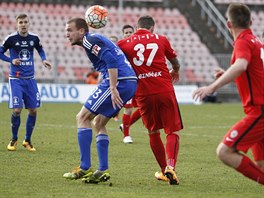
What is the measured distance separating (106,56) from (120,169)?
240 centimetres

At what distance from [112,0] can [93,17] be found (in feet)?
87.0

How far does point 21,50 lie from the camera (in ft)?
45.5

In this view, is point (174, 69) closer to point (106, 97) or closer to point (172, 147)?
point (172, 147)

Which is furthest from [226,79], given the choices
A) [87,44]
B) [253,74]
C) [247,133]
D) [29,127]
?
[29,127]

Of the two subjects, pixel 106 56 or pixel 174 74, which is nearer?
pixel 106 56

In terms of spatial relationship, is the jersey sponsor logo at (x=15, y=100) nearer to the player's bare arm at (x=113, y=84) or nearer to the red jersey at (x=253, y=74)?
the player's bare arm at (x=113, y=84)

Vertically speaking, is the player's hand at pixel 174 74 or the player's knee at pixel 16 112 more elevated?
the player's hand at pixel 174 74

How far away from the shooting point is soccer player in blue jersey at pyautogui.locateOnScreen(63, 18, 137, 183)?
937cm

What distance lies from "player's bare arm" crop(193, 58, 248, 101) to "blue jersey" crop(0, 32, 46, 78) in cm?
696

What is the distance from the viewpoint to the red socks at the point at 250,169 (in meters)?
7.90

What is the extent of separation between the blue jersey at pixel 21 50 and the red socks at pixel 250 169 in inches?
269

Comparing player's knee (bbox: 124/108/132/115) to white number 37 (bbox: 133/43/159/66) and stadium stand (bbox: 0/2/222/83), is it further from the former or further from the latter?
stadium stand (bbox: 0/2/222/83)

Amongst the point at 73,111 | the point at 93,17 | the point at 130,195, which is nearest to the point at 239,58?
the point at 130,195

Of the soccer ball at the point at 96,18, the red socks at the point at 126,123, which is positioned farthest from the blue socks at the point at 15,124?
the soccer ball at the point at 96,18
